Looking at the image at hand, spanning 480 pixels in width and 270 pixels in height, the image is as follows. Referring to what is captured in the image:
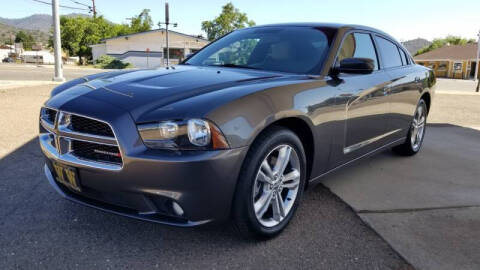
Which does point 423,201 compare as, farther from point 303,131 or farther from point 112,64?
point 112,64

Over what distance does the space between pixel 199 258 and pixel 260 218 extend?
0.47 m

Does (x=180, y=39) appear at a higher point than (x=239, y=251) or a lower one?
higher

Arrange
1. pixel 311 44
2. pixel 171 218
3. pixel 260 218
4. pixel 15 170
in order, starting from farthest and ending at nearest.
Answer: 1. pixel 15 170
2. pixel 311 44
3. pixel 260 218
4. pixel 171 218

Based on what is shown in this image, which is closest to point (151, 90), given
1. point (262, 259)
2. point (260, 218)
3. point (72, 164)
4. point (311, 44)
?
point (72, 164)

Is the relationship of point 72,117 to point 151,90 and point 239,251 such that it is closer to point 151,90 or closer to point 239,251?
point 151,90

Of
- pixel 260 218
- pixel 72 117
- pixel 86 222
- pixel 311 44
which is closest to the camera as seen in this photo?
pixel 72 117

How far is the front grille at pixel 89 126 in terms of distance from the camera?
2.14 meters

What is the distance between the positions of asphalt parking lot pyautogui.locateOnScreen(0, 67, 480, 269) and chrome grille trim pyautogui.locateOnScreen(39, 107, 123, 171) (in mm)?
590

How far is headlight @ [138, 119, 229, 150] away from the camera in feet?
6.71

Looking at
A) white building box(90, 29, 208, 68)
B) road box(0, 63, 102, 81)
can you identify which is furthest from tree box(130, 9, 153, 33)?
road box(0, 63, 102, 81)

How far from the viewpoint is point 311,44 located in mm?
3295

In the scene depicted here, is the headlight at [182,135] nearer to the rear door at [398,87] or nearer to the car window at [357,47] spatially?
the car window at [357,47]

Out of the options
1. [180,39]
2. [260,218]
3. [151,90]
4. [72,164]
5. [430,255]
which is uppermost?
[180,39]

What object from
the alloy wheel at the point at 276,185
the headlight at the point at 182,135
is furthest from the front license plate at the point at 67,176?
the alloy wheel at the point at 276,185
